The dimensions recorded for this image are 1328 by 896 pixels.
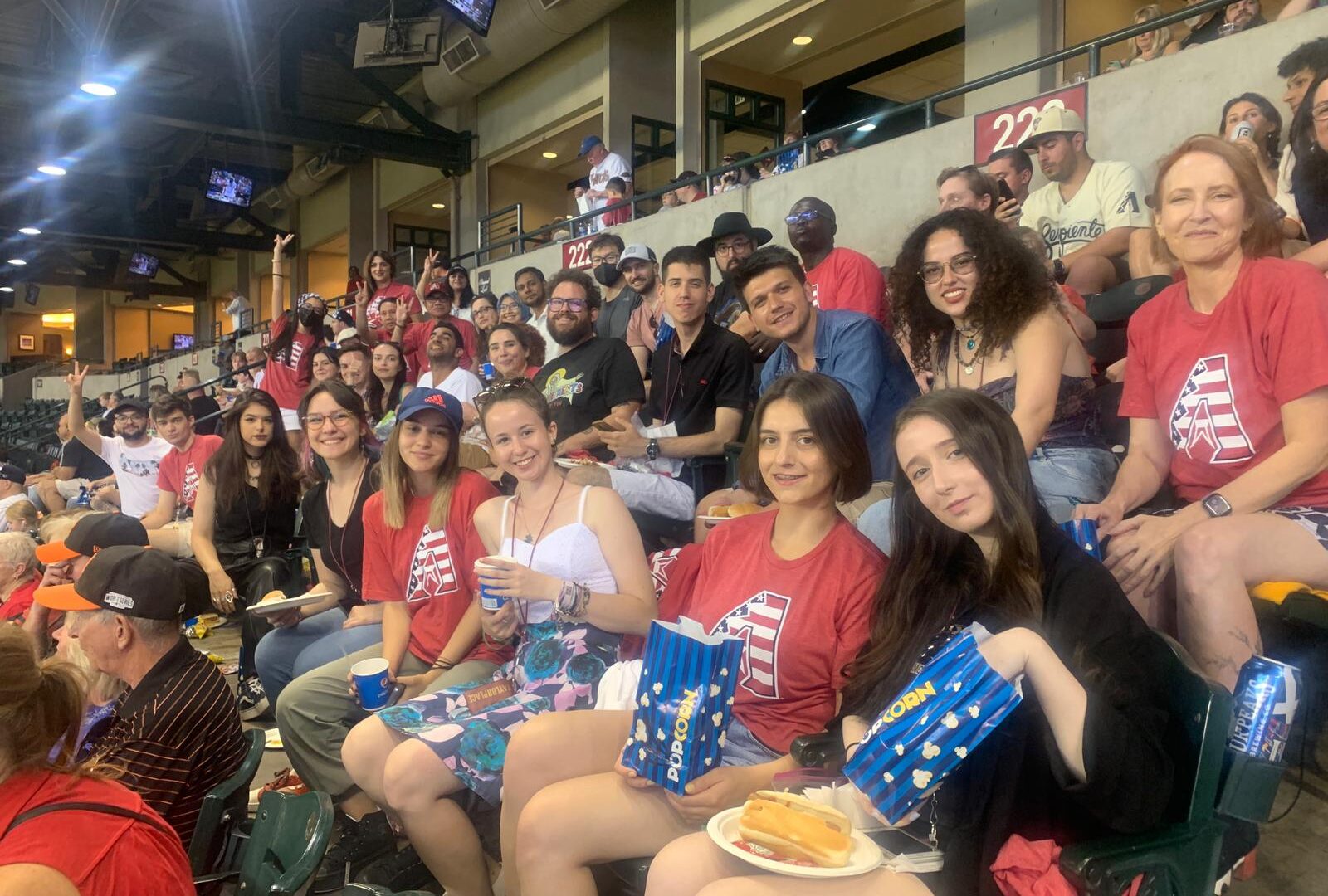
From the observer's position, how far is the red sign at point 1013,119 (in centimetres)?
614

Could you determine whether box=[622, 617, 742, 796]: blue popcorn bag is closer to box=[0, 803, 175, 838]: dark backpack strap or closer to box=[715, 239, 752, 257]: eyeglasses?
box=[0, 803, 175, 838]: dark backpack strap

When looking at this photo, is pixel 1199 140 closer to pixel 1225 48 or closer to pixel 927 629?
pixel 927 629

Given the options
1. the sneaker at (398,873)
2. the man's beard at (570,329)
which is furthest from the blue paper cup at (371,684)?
the man's beard at (570,329)

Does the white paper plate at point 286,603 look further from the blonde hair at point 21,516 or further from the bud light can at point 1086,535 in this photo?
the blonde hair at point 21,516

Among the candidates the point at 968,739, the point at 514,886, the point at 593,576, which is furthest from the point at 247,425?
A: the point at 968,739

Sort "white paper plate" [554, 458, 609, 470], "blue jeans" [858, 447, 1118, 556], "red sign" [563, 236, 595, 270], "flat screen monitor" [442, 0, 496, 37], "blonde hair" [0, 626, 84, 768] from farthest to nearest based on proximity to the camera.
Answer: "flat screen monitor" [442, 0, 496, 37] → "red sign" [563, 236, 595, 270] → "white paper plate" [554, 458, 609, 470] → "blue jeans" [858, 447, 1118, 556] → "blonde hair" [0, 626, 84, 768]

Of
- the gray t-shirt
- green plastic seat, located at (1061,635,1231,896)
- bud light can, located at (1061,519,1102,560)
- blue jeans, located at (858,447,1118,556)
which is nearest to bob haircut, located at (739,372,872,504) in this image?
blue jeans, located at (858,447,1118,556)

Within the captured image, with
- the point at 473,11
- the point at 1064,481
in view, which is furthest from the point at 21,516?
the point at 473,11

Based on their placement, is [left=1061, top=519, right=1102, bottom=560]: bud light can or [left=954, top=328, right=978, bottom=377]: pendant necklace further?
[left=954, top=328, right=978, bottom=377]: pendant necklace

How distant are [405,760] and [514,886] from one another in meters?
0.46

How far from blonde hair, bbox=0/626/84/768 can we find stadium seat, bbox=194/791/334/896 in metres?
0.54

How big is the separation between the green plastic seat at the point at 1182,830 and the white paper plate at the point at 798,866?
31 cm

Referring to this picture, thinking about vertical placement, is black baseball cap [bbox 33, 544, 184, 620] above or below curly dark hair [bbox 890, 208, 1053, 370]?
below

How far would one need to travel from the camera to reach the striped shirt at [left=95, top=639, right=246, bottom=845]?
213 centimetres
